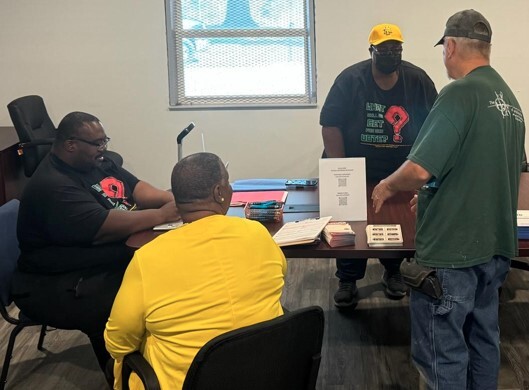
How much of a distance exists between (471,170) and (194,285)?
87 cm

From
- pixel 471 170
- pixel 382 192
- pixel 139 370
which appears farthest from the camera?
pixel 382 192

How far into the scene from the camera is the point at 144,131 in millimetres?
4785

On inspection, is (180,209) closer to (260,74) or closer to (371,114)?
(371,114)

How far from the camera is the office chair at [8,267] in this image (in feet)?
7.88

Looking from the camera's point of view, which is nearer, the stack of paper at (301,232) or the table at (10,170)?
the stack of paper at (301,232)

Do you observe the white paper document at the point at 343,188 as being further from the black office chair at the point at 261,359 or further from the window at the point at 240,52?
the window at the point at 240,52

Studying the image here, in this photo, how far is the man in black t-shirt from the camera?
2.33m

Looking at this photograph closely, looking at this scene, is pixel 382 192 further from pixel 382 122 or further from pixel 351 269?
pixel 351 269

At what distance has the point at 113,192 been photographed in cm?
262

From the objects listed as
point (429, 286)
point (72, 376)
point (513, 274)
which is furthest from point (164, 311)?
point (513, 274)

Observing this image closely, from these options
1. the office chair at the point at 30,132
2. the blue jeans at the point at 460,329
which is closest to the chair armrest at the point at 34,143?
the office chair at the point at 30,132

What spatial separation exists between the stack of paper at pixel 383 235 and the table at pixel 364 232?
21 mm

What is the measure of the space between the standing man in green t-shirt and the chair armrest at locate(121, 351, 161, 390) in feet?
2.83

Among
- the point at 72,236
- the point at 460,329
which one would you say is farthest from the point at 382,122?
the point at 72,236
